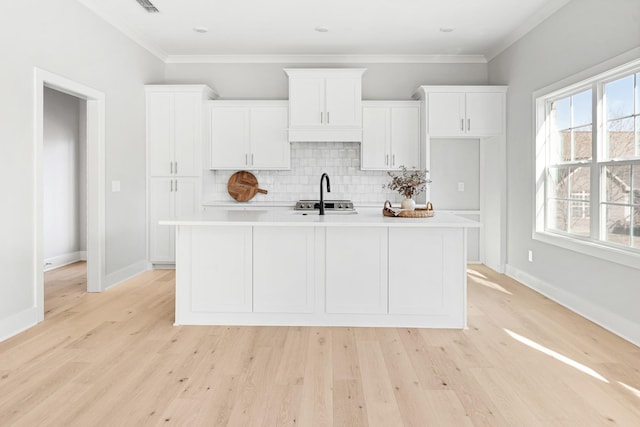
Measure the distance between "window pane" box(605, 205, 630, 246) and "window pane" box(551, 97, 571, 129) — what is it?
3.41ft

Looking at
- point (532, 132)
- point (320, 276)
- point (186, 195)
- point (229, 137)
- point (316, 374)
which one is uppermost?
point (229, 137)

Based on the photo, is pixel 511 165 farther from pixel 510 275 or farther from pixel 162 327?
pixel 162 327

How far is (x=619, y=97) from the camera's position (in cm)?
342

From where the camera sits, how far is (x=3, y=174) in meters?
3.12

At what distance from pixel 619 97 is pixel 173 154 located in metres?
4.70

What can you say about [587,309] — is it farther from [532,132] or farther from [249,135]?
[249,135]

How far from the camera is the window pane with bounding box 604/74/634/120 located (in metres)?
3.32

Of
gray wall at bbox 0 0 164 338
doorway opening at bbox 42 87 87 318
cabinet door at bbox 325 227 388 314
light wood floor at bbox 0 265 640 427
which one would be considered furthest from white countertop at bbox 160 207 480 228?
doorway opening at bbox 42 87 87 318

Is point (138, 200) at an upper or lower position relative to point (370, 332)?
upper

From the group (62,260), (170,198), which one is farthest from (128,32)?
(62,260)

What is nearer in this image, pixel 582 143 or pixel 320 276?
pixel 320 276

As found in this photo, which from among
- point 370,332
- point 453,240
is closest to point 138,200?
point 370,332

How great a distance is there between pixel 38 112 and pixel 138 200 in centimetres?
199

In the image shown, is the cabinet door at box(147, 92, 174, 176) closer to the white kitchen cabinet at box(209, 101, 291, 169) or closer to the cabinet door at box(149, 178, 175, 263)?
the cabinet door at box(149, 178, 175, 263)
